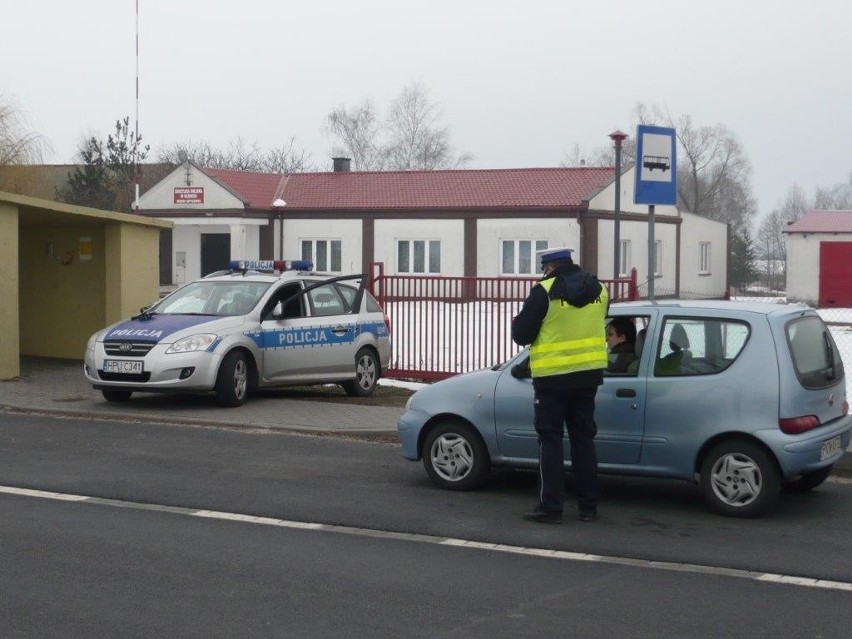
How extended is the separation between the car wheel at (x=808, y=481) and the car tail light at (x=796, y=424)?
2.51 feet

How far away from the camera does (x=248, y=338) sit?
14.5m

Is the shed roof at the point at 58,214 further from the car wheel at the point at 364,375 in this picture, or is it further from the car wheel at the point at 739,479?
the car wheel at the point at 739,479

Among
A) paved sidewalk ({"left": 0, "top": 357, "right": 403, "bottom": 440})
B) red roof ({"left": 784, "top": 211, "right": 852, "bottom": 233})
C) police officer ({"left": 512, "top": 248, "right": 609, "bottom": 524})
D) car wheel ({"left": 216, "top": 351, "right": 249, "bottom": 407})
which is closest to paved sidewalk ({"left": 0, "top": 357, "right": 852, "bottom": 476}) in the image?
paved sidewalk ({"left": 0, "top": 357, "right": 403, "bottom": 440})

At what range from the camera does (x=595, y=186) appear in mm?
42219

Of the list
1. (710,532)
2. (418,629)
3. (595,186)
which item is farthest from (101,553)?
(595,186)

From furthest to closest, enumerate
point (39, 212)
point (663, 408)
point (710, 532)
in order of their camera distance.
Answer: point (39, 212) < point (663, 408) < point (710, 532)

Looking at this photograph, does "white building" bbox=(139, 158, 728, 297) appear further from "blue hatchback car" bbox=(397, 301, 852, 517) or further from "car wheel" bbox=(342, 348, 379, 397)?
"blue hatchback car" bbox=(397, 301, 852, 517)

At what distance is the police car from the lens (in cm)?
1391

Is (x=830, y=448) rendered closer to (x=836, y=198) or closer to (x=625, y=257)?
(x=625, y=257)

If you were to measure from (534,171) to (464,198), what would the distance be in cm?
286

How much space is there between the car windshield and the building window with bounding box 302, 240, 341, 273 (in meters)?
30.3

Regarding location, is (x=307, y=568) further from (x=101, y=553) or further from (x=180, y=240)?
(x=180, y=240)

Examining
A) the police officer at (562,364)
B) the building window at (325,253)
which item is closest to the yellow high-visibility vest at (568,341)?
the police officer at (562,364)

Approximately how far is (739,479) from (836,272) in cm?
3969
